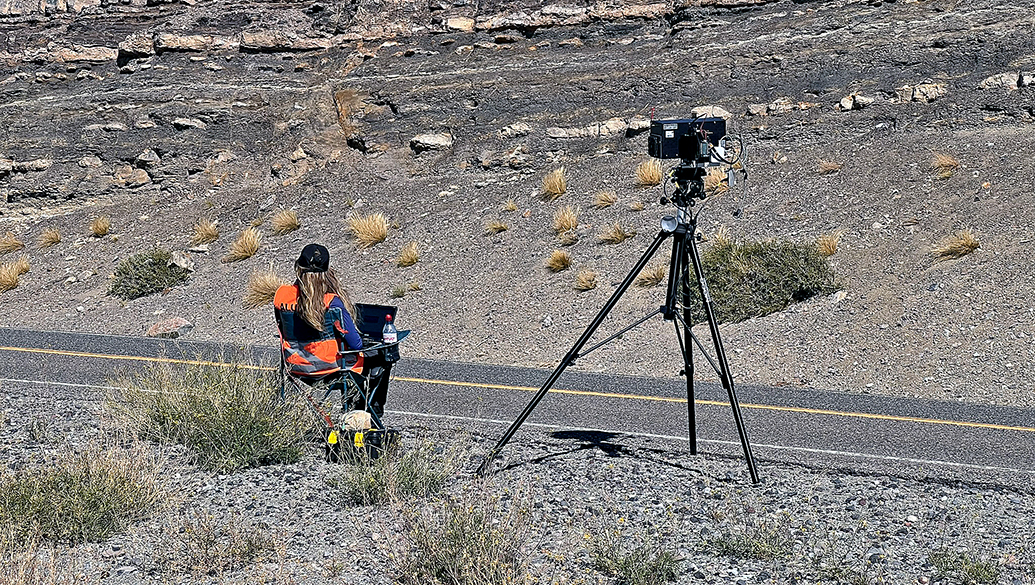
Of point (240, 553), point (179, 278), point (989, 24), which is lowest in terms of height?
point (179, 278)

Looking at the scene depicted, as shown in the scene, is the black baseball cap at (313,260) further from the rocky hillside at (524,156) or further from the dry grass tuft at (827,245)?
the dry grass tuft at (827,245)

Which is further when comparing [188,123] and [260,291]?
[188,123]

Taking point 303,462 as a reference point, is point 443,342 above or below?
below

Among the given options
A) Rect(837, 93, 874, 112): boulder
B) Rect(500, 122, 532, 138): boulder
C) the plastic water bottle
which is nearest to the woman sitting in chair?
A: the plastic water bottle

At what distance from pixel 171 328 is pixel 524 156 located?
9117mm

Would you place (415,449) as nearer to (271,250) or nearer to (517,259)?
(517,259)

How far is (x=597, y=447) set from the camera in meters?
8.17

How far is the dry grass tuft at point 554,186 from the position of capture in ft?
69.2

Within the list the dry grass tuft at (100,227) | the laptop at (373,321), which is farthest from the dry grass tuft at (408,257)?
the laptop at (373,321)

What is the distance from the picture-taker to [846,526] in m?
6.30

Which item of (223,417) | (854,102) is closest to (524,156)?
(854,102)

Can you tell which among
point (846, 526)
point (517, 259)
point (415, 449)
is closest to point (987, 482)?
point (846, 526)

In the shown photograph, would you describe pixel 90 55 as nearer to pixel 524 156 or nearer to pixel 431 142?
pixel 431 142

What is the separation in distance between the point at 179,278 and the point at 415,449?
47.0 feet
